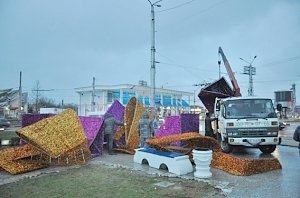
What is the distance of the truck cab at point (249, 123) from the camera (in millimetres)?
14484

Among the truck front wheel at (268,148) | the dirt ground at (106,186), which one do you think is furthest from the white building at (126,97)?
the dirt ground at (106,186)

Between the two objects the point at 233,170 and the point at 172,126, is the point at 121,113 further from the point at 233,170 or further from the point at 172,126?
the point at 233,170

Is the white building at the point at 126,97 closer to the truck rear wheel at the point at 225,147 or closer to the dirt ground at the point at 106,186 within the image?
the truck rear wheel at the point at 225,147

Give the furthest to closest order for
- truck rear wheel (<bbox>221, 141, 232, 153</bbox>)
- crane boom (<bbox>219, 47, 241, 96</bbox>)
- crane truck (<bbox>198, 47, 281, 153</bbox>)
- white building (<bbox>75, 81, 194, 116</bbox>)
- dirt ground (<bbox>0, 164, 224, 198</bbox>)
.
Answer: white building (<bbox>75, 81, 194, 116</bbox>), crane boom (<bbox>219, 47, 241, 96</bbox>), truck rear wheel (<bbox>221, 141, 232, 153</bbox>), crane truck (<bbox>198, 47, 281, 153</bbox>), dirt ground (<bbox>0, 164, 224, 198</bbox>)

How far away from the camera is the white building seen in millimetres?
56969

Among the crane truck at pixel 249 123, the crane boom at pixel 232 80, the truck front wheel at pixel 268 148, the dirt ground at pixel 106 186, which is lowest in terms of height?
the dirt ground at pixel 106 186

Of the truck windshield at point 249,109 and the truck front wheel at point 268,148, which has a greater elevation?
the truck windshield at point 249,109

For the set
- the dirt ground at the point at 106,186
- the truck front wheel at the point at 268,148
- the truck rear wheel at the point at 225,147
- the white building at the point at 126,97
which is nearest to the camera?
the dirt ground at the point at 106,186

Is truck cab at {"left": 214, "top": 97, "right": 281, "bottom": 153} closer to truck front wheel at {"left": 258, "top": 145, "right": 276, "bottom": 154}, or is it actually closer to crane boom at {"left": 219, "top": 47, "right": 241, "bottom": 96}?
truck front wheel at {"left": 258, "top": 145, "right": 276, "bottom": 154}

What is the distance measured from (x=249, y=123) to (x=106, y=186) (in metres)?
7.77

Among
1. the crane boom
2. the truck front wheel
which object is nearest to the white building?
the crane boom

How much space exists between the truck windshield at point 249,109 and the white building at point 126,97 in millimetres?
38732

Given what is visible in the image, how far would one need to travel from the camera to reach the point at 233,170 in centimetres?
1087

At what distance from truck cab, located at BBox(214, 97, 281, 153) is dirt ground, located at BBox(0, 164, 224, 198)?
546 cm
